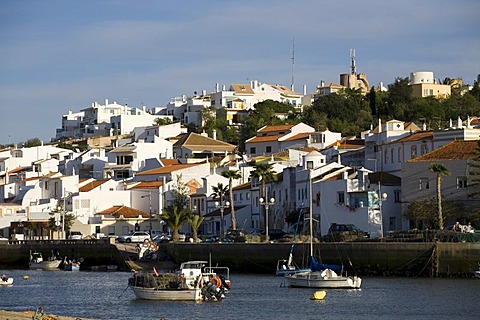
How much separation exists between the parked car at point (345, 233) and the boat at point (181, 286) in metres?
19.2

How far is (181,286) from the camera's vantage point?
61.6m

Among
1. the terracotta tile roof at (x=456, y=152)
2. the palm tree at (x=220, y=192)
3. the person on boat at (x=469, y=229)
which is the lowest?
the person on boat at (x=469, y=229)

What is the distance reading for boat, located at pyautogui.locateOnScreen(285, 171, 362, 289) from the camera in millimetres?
66562

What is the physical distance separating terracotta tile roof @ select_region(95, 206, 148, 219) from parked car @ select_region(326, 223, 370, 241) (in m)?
33.0

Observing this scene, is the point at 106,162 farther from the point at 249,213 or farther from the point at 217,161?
the point at 249,213

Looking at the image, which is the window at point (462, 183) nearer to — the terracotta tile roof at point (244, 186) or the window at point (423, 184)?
the window at point (423, 184)

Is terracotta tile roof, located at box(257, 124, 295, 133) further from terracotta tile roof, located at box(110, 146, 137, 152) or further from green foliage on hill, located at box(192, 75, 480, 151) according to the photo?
terracotta tile roof, located at box(110, 146, 137, 152)

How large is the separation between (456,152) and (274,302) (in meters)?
30.1

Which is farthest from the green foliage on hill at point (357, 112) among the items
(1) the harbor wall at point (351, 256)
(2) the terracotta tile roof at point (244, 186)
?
(1) the harbor wall at point (351, 256)

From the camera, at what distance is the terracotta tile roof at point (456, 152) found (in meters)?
85.2

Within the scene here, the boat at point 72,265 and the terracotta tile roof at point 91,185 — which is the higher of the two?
the terracotta tile roof at point 91,185

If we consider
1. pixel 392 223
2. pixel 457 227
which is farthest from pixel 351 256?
pixel 392 223

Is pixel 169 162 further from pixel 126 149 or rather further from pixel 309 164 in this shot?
pixel 309 164

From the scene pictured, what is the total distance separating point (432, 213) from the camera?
83500mm
